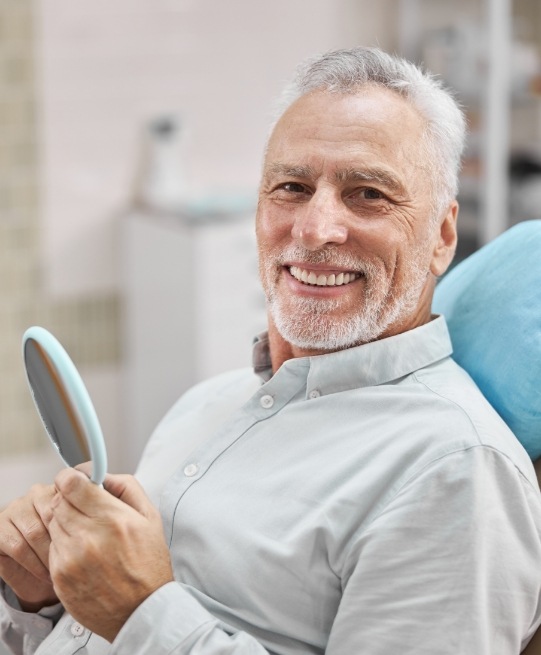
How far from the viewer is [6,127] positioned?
3422mm

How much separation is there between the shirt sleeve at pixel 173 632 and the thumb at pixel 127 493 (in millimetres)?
92

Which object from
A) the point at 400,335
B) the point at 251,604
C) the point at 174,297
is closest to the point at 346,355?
the point at 400,335

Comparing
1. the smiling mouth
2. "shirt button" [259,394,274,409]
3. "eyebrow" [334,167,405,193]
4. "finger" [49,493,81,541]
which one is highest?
"eyebrow" [334,167,405,193]

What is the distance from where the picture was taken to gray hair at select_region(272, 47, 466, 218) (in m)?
1.42

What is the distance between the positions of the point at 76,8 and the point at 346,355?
96.0 inches

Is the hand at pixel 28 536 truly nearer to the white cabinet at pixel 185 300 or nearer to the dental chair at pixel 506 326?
the dental chair at pixel 506 326

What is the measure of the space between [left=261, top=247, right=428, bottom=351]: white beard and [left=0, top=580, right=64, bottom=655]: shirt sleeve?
1.64ft

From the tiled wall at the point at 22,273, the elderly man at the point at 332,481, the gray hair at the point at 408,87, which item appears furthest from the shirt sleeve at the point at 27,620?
the tiled wall at the point at 22,273

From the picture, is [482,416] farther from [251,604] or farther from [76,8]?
[76,8]

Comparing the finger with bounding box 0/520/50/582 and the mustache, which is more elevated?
the mustache

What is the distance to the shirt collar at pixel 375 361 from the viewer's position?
1.38 metres

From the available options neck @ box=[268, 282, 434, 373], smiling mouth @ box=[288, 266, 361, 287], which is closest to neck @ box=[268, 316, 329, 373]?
neck @ box=[268, 282, 434, 373]

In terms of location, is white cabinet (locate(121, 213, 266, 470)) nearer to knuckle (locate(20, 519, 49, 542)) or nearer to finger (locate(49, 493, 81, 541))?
knuckle (locate(20, 519, 49, 542))

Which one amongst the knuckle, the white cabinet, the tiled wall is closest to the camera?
the knuckle
